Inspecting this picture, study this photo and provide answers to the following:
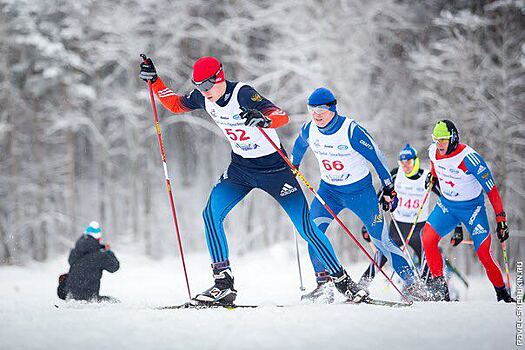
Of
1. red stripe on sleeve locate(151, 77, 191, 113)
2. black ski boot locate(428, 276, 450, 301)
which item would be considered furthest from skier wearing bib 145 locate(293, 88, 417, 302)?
red stripe on sleeve locate(151, 77, 191, 113)

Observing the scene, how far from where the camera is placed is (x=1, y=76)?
802 inches

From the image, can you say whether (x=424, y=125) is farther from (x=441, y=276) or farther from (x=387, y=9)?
(x=441, y=276)

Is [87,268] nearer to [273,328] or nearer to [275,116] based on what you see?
[275,116]

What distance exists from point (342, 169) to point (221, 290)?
180 cm

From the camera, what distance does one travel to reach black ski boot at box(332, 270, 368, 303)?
556 cm

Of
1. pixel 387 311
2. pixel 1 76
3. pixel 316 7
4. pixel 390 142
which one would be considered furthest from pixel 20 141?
pixel 387 311

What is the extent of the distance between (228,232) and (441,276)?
19022 millimetres

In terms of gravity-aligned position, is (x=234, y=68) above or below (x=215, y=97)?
above

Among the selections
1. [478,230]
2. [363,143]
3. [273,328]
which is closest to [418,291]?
[478,230]

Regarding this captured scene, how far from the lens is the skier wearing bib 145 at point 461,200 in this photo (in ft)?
21.9

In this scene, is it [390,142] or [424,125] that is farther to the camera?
[424,125]

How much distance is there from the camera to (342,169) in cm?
621

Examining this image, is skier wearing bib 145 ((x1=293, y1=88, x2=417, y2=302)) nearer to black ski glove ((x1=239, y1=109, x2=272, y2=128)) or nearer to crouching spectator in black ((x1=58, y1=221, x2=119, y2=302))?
black ski glove ((x1=239, y1=109, x2=272, y2=128))

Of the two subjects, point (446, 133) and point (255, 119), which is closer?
point (255, 119)
